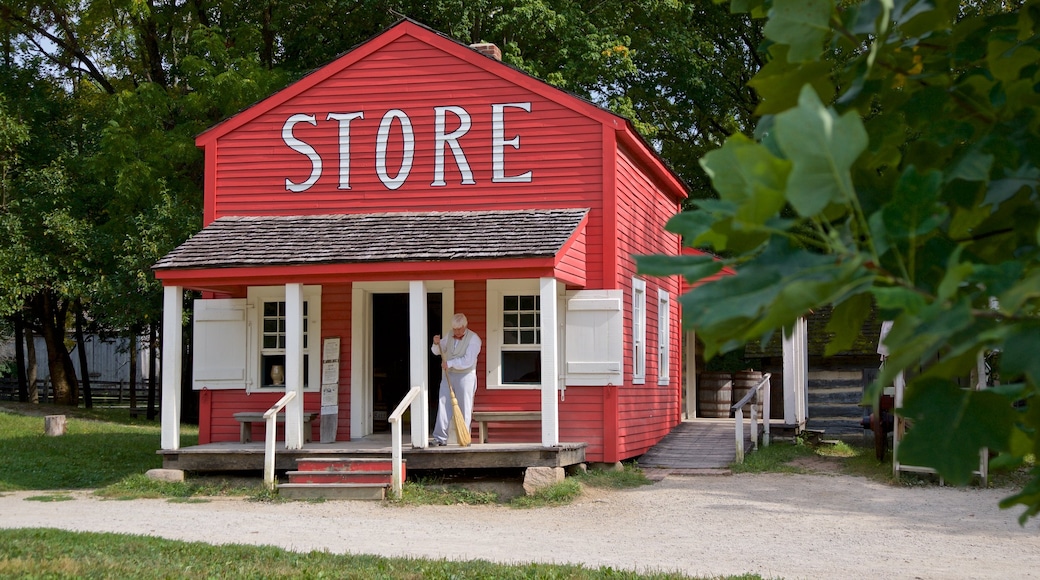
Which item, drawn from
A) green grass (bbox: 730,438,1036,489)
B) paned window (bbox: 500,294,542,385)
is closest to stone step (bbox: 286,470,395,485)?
paned window (bbox: 500,294,542,385)

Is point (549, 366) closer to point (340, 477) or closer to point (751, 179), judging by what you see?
point (340, 477)

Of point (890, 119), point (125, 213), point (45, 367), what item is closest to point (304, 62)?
point (125, 213)

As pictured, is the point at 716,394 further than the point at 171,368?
Yes

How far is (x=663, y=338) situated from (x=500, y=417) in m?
5.40

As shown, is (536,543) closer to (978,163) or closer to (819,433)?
(978,163)

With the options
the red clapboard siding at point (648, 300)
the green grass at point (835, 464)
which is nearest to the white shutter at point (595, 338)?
the red clapboard siding at point (648, 300)

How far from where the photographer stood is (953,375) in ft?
5.41

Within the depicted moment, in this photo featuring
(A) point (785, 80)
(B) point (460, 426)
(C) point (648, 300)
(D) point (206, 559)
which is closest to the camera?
(A) point (785, 80)

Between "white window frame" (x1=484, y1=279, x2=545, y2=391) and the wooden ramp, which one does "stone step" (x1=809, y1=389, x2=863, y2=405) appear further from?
"white window frame" (x1=484, y1=279, x2=545, y2=391)

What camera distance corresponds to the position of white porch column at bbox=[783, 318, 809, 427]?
1852cm

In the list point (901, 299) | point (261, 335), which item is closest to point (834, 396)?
point (261, 335)

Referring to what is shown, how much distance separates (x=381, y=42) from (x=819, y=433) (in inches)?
380

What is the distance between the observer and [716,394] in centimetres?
2339

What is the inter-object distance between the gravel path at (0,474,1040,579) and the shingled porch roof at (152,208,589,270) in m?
3.00
